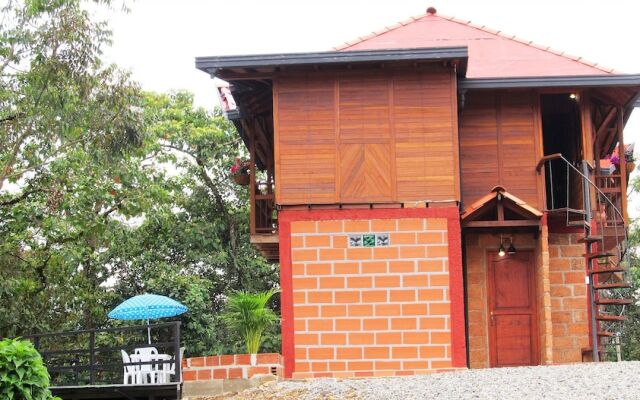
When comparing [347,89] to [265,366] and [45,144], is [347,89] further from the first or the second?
[45,144]

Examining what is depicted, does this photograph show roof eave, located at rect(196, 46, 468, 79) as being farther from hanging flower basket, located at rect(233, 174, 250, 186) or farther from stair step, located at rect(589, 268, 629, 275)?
stair step, located at rect(589, 268, 629, 275)

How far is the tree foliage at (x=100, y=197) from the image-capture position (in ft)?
57.0

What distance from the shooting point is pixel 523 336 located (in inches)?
677

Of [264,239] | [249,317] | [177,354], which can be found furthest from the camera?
[264,239]

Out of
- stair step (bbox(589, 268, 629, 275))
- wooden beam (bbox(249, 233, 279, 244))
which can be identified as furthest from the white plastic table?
stair step (bbox(589, 268, 629, 275))

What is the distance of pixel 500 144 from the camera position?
1731 centimetres

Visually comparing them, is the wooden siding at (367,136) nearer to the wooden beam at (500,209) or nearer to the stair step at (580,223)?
the wooden beam at (500,209)

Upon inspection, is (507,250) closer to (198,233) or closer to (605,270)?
(605,270)

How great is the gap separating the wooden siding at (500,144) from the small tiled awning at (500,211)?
59 cm

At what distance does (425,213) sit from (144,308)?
563 centimetres

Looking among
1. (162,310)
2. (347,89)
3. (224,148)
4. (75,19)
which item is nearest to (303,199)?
(347,89)

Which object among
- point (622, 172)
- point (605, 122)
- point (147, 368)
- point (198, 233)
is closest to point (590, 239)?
point (622, 172)

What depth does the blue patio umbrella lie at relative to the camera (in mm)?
17578

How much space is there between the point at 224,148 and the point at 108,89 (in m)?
7.95
